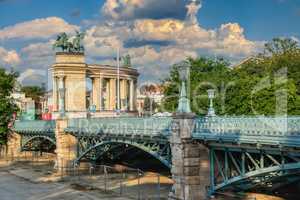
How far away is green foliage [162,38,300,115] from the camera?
1848 inches

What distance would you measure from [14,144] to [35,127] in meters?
13.1

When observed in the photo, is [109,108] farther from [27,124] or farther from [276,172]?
[276,172]

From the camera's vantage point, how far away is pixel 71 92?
268 ft

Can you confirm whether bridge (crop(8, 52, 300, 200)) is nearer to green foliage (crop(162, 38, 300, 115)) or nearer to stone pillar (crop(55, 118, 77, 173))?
stone pillar (crop(55, 118, 77, 173))

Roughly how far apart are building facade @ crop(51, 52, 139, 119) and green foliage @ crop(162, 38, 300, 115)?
1499 centimetres

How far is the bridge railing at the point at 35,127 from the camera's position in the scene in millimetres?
55875

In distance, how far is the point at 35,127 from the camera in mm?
61219

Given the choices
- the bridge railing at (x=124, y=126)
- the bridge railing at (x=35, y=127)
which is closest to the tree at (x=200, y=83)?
the bridge railing at (x=124, y=126)

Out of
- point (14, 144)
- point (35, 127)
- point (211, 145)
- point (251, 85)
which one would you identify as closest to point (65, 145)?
point (35, 127)

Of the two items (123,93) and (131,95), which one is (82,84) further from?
(131,95)

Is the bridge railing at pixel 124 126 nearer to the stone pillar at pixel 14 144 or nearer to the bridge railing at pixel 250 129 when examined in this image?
the bridge railing at pixel 250 129

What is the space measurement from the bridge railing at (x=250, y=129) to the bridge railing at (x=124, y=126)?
416 centimetres

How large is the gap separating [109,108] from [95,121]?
171ft

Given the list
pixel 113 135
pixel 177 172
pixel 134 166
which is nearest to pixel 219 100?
pixel 134 166
